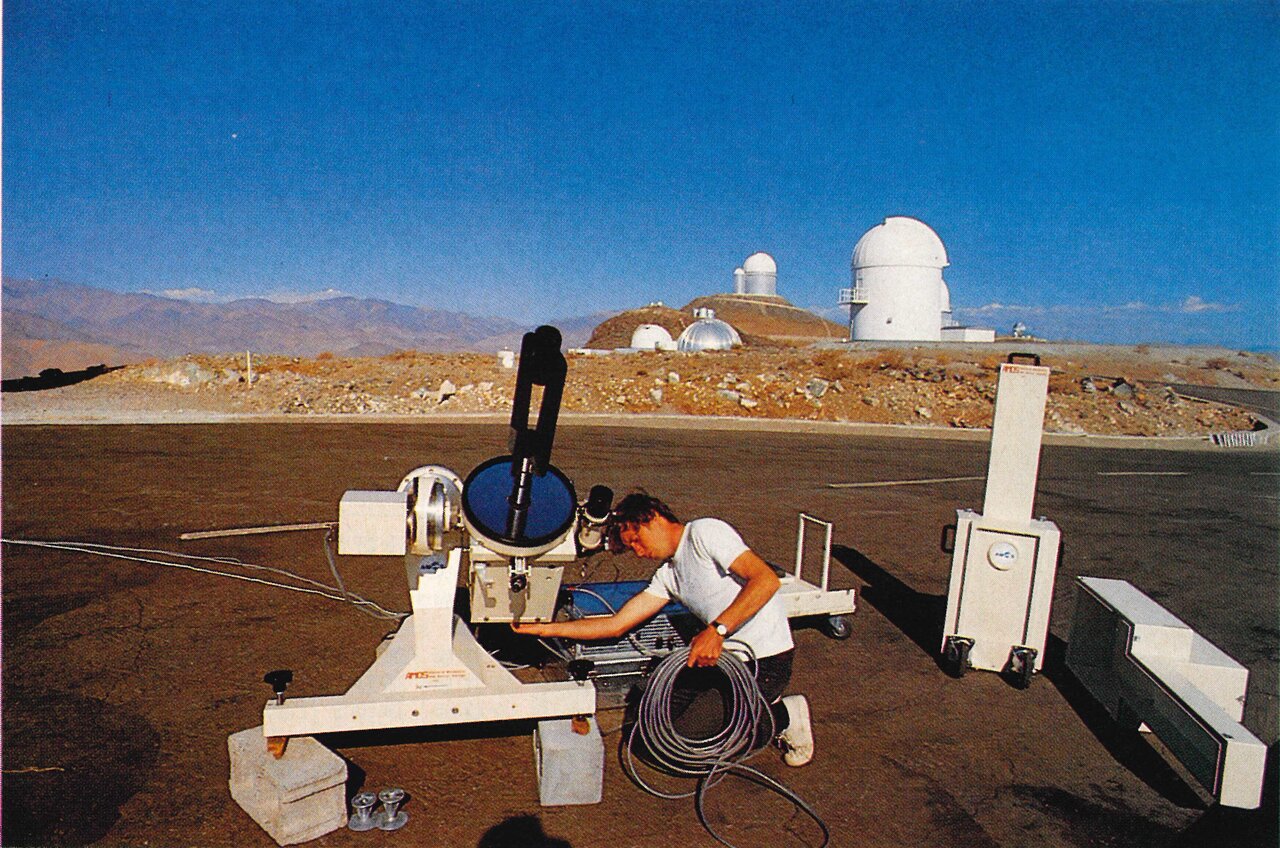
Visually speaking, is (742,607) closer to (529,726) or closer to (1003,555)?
(529,726)

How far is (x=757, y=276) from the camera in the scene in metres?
87.6

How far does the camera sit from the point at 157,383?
27.4 metres

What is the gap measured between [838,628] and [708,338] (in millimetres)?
50759

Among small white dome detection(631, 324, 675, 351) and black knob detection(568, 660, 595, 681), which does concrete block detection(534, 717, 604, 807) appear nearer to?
black knob detection(568, 660, 595, 681)

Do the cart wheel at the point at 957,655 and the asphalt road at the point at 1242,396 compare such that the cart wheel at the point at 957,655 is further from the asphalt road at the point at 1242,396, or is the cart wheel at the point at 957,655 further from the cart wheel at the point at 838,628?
the asphalt road at the point at 1242,396

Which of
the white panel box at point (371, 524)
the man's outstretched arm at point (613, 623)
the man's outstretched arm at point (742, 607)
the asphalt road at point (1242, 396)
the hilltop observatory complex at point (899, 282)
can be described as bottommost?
the man's outstretched arm at point (613, 623)

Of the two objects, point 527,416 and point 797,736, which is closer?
point 527,416

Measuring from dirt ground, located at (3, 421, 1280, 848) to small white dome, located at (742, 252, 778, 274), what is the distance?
7680cm

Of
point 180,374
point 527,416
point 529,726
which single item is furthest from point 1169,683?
point 180,374

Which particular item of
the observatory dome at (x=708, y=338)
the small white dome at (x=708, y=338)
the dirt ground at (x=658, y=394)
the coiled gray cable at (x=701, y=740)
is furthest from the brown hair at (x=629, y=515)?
the observatory dome at (x=708, y=338)

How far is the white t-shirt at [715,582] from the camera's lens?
152 inches

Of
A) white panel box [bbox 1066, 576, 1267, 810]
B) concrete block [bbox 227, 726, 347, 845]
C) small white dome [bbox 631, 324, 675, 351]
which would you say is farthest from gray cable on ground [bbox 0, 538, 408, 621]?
small white dome [bbox 631, 324, 675, 351]

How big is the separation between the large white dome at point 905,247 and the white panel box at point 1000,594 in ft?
150

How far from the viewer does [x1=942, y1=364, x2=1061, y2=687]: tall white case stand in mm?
5098
